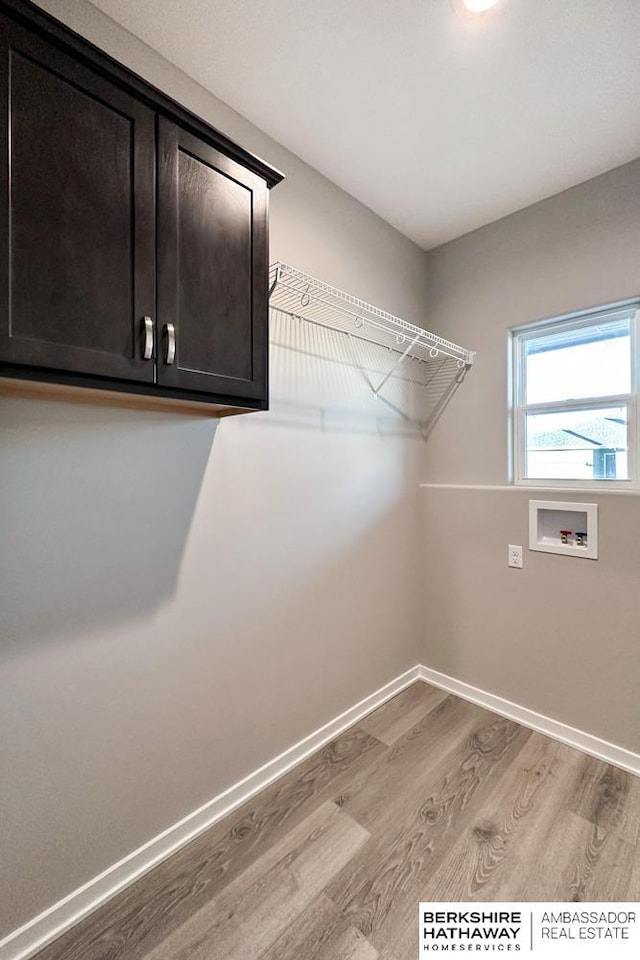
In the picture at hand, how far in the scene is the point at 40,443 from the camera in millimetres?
1169

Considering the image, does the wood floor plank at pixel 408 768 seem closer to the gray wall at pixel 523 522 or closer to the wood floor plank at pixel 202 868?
the wood floor plank at pixel 202 868

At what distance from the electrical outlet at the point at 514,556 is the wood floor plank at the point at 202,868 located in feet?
3.83

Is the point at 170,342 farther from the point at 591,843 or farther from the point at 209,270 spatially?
the point at 591,843

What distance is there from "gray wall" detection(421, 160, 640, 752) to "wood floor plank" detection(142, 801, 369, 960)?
1204mm

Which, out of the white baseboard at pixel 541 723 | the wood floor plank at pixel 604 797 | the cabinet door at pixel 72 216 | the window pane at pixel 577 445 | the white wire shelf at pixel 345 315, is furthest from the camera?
the window pane at pixel 577 445

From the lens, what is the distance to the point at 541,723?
2104 millimetres

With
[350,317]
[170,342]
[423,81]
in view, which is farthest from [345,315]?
[170,342]

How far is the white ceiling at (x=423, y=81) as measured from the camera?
1.29 meters

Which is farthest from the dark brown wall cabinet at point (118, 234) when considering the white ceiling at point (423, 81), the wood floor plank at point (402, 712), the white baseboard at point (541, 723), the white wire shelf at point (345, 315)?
the white baseboard at point (541, 723)

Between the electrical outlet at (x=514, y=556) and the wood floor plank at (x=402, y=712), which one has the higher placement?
the electrical outlet at (x=514, y=556)

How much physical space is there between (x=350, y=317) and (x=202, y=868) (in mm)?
2332

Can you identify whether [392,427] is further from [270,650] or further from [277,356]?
[270,650]

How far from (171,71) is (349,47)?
0.63 m

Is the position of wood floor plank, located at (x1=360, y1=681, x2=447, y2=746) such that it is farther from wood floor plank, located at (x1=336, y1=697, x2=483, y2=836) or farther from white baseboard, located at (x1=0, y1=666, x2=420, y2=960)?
white baseboard, located at (x1=0, y1=666, x2=420, y2=960)
